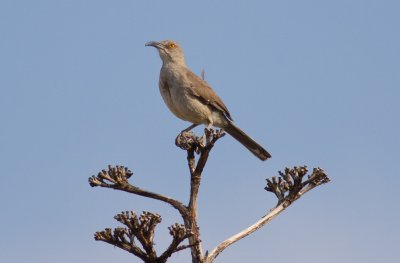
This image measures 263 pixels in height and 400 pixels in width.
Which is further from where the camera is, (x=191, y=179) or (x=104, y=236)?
(x=191, y=179)

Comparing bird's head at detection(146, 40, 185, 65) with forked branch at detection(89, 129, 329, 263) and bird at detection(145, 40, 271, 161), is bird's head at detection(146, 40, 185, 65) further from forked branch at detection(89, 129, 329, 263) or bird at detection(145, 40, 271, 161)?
forked branch at detection(89, 129, 329, 263)

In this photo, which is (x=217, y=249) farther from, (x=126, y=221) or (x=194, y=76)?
(x=194, y=76)

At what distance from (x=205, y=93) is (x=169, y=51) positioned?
1.33 metres

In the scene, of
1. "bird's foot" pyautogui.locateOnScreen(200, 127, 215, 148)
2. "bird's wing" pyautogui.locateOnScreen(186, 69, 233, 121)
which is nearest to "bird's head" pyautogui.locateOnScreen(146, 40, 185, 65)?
"bird's wing" pyautogui.locateOnScreen(186, 69, 233, 121)

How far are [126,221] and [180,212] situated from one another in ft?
3.01

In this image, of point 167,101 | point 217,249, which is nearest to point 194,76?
point 167,101

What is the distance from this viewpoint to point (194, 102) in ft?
35.7

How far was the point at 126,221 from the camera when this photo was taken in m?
6.54

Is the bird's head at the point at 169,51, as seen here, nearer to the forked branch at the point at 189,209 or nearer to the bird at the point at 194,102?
the bird at the point at 194,102

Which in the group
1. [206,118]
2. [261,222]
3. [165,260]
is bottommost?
[165,260]

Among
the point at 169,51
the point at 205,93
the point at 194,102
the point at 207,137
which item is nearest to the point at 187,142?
the point at 207,137

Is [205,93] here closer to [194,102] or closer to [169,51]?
[194,102]

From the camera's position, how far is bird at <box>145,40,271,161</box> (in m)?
10.9

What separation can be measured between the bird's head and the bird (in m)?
0.05
